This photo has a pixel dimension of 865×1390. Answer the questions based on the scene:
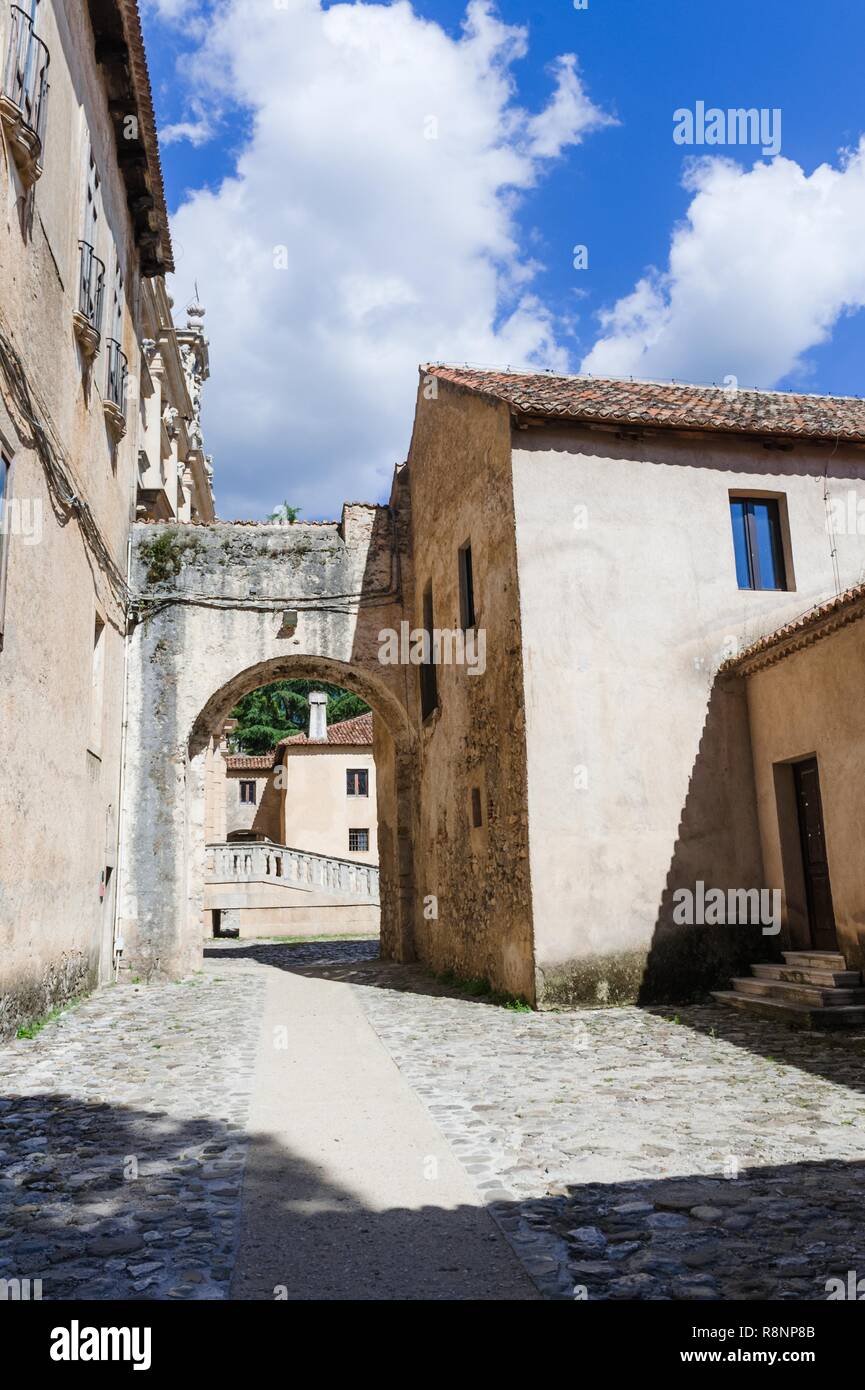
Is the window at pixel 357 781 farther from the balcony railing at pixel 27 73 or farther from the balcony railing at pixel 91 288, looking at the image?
the balcony railing at pixel 27 73

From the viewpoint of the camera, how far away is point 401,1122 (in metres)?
5.34

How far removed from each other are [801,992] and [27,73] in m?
10.4

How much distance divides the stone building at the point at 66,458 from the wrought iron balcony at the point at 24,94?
18 millimetres

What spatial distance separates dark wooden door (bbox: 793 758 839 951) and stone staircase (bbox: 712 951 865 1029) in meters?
0.38

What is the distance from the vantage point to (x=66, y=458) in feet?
33.0

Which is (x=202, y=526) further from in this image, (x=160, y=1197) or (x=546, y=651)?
(x=160, y=1197)

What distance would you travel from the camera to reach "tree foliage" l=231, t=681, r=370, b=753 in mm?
44175

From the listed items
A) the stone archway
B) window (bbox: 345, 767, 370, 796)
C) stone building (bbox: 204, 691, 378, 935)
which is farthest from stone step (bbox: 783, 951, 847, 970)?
window (bbox: 345, 767, 370, 796)

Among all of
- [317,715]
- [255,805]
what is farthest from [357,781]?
[255,805]

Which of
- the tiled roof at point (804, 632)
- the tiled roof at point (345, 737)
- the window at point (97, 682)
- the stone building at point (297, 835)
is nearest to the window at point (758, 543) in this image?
the tiled roof at point (804, 632)

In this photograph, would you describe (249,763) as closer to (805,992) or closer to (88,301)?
(88,301)

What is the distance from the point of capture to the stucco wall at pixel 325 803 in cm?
3491
